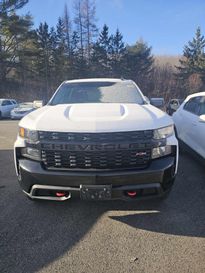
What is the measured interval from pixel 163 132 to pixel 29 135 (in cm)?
157

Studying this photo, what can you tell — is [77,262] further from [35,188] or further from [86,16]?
[86,16]

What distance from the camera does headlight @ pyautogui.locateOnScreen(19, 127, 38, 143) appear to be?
3684mm

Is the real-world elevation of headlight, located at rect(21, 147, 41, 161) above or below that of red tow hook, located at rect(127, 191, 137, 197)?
above

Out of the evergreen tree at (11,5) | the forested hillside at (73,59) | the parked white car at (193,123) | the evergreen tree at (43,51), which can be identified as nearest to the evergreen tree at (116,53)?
the forested hillside at (73,59)

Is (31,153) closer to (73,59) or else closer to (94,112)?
(94,112)

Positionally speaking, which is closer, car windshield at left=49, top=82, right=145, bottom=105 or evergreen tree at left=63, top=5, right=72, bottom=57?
car windshield at left=49, top=82, right=145, bottom=105

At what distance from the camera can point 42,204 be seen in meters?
4.39

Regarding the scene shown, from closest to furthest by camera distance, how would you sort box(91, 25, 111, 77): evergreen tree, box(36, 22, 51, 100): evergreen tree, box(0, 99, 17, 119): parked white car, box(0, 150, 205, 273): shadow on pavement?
box(0, 150, 205, 273): shadow on pavement < box(0, 99, 17, 119): parked white car < box(36, 22, 51, 100): evergreen tree < box(91, 25, 111, 77): evergreen tree

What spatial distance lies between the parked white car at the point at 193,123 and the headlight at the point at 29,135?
2977mm

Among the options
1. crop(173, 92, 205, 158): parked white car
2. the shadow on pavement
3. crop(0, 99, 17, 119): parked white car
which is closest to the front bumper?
the shadow on pavement

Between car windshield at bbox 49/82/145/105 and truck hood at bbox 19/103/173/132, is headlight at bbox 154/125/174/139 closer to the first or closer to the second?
truck hood at bbox 19/103/173/132

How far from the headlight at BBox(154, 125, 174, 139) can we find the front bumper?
27cm

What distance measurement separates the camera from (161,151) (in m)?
3.73

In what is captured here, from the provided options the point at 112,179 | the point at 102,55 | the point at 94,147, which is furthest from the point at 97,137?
the point at 102,55
